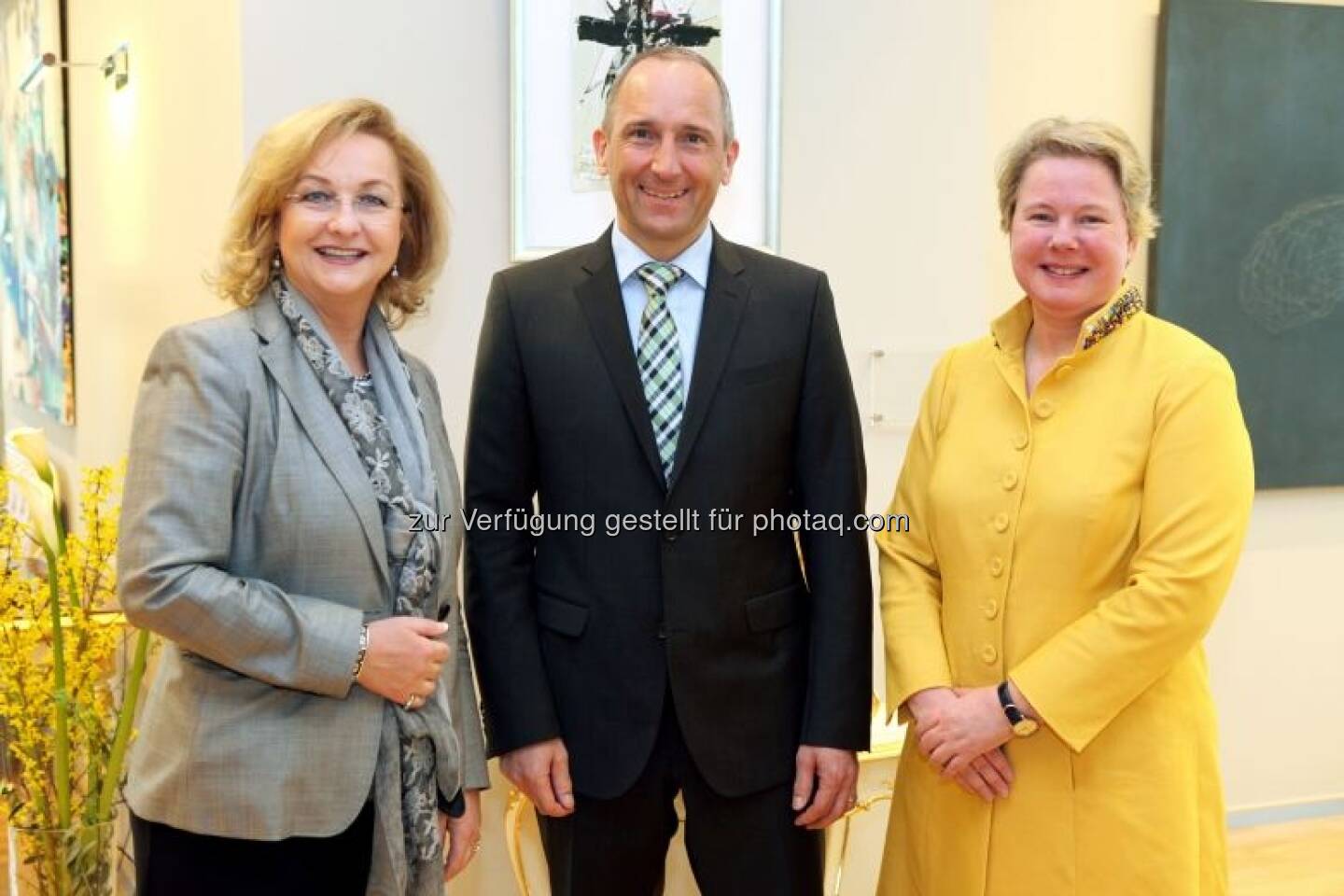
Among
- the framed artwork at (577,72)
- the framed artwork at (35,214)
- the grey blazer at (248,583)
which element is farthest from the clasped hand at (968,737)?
the framed artwork at (35,214)

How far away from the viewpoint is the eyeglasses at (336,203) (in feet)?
5.18

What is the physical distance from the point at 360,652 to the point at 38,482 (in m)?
0.77

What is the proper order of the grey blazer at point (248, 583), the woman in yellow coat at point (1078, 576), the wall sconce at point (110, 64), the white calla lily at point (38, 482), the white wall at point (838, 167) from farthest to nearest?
1. the wall sconce at point (110, 64)
2. the white wall at point (838, 167)
3. the white calla lily at point (38, 482)
4. the woman in yellow coat at point (1078, 576)
5. the grey blazer at point (248, 583)

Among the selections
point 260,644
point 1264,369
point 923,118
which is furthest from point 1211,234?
point 260,644

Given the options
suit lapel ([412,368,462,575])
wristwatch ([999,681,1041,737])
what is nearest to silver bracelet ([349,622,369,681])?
suit lapel ([412,368,462,575])

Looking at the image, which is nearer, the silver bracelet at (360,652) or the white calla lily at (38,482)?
the silver bracelet at (360,652)

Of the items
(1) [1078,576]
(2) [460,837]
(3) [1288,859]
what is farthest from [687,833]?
(3) [1288,859]

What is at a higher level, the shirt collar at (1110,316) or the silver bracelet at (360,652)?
the shirt collar at (1110,316)

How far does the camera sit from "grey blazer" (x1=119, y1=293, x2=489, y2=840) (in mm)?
1423

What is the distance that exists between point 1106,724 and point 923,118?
1.53 meters

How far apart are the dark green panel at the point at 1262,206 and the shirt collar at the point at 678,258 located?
1989 mm

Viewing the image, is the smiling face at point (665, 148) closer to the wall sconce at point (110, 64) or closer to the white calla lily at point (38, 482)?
the white calla lily at point (38, 482)

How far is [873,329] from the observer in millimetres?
2781

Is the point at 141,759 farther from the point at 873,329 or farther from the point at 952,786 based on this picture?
the point at 873,329
